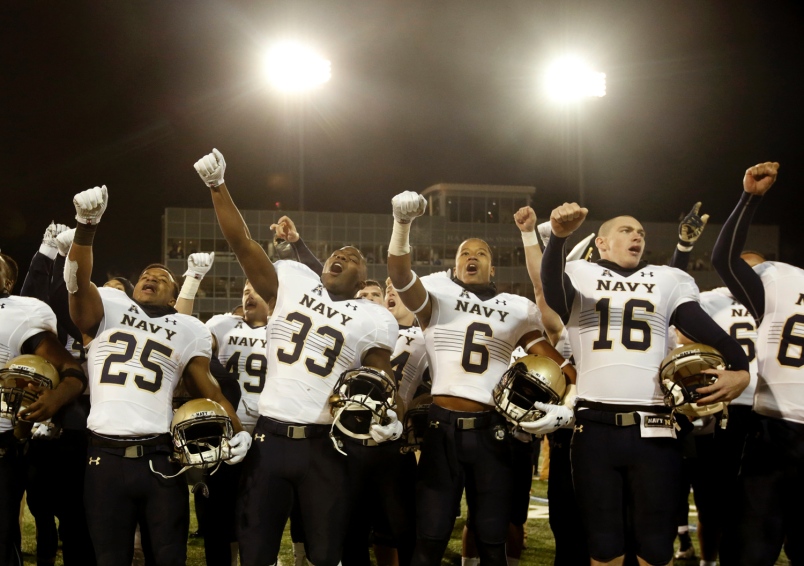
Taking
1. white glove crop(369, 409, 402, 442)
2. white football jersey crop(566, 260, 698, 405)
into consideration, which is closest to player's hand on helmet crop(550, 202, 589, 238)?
white football jersey crop(566, 260, 698, 405)

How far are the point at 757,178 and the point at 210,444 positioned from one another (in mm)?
3718

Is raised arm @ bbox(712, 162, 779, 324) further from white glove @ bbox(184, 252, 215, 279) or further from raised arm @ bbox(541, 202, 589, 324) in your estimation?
white glove @ bbox(184, 252, 215, 279)

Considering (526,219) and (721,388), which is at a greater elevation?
(526,219)

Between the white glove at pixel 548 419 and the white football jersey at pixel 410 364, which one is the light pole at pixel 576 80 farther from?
the white glove at pixel 548 419

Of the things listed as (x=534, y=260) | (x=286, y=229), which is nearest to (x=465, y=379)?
(x=534, y=260)

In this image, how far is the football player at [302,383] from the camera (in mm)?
4430

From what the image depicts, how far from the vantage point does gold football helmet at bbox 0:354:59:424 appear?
14.8ft

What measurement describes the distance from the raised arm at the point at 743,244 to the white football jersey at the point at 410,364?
2.37 metres

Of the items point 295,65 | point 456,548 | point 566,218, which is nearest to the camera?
point 566,218

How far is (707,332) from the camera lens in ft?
15.3

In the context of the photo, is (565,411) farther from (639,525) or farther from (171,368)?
(171,368)

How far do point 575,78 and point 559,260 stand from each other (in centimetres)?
1138

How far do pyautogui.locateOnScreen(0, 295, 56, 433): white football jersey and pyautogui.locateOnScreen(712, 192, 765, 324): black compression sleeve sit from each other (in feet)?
14.2

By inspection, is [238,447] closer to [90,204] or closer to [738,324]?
[90,204]
